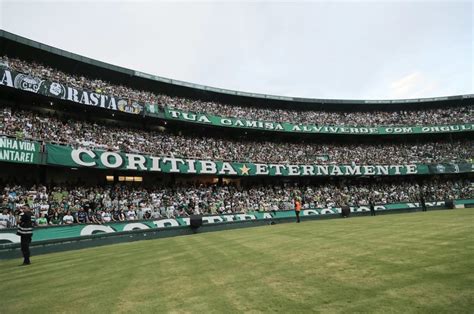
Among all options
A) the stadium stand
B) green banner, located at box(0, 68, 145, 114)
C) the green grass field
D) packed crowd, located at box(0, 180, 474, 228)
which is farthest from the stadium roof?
the green grass field

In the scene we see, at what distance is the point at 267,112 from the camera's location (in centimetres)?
4538

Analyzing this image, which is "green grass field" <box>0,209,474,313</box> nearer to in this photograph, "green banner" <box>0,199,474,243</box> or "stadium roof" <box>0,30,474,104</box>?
"green banner" <box>0,199,474,243</box>

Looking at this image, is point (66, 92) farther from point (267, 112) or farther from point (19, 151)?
point (267, 112)

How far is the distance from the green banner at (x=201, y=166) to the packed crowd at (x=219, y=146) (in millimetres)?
1139

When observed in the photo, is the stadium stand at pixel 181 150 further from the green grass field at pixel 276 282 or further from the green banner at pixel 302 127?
the green grass field at pixel 276 282

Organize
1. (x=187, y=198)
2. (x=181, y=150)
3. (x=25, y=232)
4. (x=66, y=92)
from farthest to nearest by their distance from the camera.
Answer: (x=181, y=150)
(x=187, y=198)
(x=66, y=92)
(x=25, y=232)

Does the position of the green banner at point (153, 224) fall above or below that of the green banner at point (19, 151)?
below

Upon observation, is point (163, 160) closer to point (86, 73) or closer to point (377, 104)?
point (86, 73)

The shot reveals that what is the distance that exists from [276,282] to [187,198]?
23189 mm

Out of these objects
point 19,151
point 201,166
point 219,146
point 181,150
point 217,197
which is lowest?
point 217,197

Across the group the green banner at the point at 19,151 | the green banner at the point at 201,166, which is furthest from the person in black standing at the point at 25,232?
the green banner at the point at 201,166

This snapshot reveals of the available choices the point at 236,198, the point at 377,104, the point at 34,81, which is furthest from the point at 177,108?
the point at 377,104

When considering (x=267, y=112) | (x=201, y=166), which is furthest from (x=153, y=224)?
(x=267, y=112)

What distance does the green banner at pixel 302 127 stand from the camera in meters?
34.8
